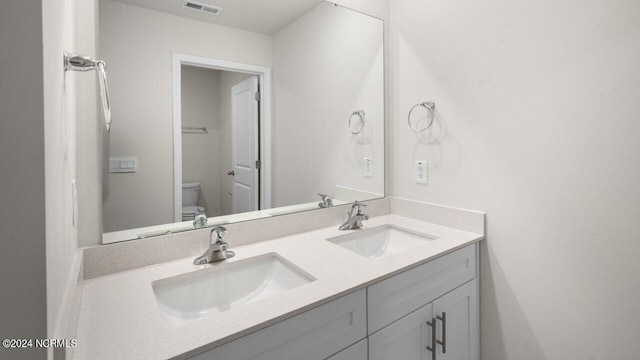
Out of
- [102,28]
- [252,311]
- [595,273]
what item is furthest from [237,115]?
[595,273]

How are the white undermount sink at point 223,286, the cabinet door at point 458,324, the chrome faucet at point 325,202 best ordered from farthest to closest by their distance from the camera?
the chrome faucet at point 325,202 → the cabinet door at point 458,324 → the white undermount sink at point 223,286

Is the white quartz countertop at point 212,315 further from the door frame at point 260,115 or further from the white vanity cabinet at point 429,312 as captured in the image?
the door frame at point 260,115

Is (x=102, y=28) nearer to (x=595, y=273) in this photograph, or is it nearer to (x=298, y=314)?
(x=298, y=314)

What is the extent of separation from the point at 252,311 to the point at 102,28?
1.04m

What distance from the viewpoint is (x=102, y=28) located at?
1.03 metres

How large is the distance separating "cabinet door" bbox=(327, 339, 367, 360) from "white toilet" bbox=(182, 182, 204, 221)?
0.75m

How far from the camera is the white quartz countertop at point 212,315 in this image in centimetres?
67

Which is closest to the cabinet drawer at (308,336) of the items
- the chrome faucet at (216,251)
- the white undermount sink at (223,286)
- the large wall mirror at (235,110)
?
the white undermount sink at (223,286)

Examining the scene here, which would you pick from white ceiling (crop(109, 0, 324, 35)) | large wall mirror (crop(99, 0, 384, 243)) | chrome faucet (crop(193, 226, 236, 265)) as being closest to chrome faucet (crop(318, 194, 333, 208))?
large wall mirror (crop(99, 0, 384, 243))

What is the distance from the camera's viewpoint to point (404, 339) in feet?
3.53

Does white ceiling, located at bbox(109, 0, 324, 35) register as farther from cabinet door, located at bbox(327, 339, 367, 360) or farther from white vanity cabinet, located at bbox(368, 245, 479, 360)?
cabinet door, located at bbox(327, 339, 367, 360)

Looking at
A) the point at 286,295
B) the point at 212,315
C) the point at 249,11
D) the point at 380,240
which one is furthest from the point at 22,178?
the point at 380,240

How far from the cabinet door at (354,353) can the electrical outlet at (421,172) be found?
962 millimetres

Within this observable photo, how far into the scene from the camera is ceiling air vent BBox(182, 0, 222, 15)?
46.0 inches
